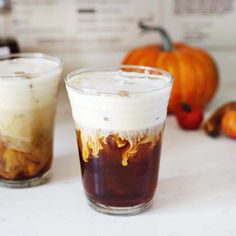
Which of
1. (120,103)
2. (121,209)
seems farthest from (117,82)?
(121,209)

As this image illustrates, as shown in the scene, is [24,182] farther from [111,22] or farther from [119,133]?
[111,22]

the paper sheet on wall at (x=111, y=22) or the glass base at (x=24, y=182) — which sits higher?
the paper sheet on wall at (x=111, y=22)

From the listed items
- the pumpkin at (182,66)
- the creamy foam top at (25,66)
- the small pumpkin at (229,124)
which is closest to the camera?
the creamy foam top at (25,66)

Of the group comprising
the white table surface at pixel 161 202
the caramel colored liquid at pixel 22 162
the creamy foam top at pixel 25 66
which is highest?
the creamy foam top at pixel 25 66

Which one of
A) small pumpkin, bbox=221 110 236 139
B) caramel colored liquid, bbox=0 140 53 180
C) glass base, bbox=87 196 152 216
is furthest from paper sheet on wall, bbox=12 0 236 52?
glass base, bbox=87 196 152 216

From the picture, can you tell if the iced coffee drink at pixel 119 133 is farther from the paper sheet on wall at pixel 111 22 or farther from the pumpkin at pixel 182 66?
the paper sheet on wall at pixel 111 22

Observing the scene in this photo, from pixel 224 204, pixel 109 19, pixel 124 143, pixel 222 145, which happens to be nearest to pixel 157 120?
pixel 124 143

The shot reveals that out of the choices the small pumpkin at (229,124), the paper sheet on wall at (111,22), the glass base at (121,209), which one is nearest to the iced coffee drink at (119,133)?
the glass base at (121,209)
